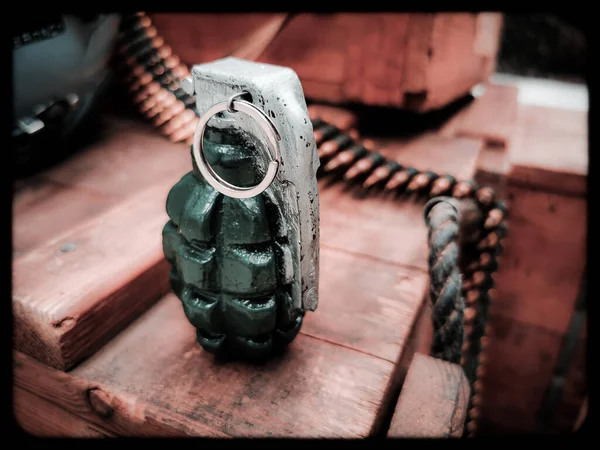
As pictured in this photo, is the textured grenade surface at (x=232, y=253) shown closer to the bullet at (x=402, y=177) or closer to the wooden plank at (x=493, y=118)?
the bullet at (x=402, y=177)

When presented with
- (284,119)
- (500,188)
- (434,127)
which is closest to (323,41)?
(434,127)

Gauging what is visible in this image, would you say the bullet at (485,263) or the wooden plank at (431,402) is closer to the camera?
the wooden plank at (431,402)

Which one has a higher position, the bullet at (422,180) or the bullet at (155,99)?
the bullet at (155,99)

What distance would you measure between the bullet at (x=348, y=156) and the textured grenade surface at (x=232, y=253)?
40 centimetres

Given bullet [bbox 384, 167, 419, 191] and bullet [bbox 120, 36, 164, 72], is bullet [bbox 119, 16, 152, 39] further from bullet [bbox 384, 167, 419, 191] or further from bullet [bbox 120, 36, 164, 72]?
A: bullet [bbox 384, 167, 419, 191]

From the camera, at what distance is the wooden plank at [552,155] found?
964mm

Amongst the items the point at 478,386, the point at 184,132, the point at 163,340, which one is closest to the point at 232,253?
the point at 163,340

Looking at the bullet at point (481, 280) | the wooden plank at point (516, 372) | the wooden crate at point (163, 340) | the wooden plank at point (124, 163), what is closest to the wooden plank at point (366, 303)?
the wooden crate at point (163, 340)

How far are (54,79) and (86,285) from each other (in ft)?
1.15

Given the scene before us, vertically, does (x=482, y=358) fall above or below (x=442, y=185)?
below

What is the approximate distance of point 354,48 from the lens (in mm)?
866

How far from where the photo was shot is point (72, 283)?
0.52 metres

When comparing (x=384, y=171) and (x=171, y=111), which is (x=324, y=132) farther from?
(x=171, y=111)

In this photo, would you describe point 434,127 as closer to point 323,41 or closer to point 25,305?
point 323,41
